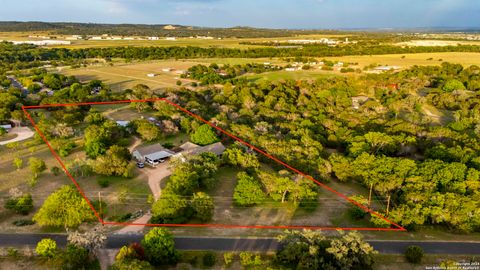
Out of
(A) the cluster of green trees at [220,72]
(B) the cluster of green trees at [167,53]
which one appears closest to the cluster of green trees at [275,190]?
(A) the cluster of green trees at [220,72]

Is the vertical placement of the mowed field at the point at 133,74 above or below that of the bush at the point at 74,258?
above

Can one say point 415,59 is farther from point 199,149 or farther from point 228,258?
point 228,258

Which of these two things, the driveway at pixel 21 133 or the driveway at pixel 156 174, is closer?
the driveway at pixel 156 174

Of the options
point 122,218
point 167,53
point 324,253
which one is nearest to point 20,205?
point 122,218

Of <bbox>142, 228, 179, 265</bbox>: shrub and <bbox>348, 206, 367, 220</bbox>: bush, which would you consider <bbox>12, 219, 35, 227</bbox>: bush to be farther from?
<bbox>348, 206, 367, 220</bbox>: bush

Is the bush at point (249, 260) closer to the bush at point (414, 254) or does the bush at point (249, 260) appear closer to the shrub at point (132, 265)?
the shrub at point (132, 265)

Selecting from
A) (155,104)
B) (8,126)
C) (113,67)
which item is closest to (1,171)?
(8,126)
